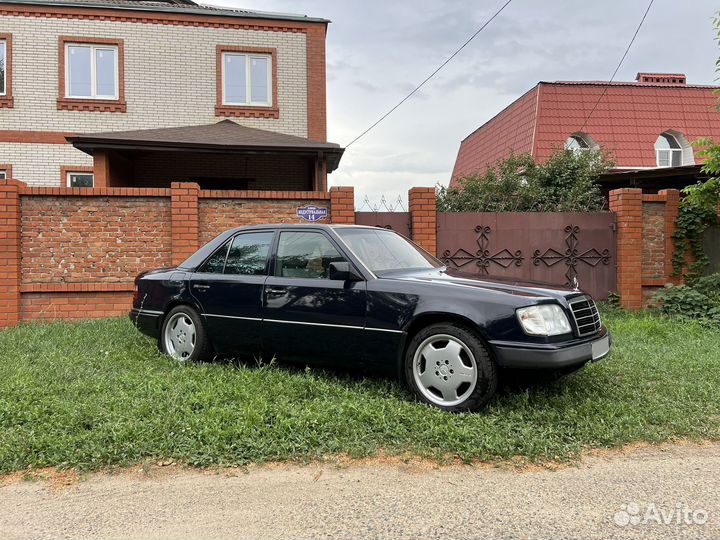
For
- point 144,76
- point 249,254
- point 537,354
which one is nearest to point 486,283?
point 537,354

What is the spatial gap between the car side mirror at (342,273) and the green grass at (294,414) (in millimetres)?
908

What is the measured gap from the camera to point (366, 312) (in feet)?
14.3

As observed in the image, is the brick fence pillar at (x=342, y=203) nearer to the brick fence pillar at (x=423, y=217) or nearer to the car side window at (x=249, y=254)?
the brick fence pillar at (x=423, y=217)

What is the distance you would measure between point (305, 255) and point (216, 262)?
3.68 feet

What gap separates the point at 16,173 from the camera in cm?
1330

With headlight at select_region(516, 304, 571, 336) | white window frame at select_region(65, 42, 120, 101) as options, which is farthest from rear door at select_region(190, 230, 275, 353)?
white window frame at select_region(65, 42, 120, 101)

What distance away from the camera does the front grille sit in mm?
4125

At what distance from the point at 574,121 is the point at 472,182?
7628mm

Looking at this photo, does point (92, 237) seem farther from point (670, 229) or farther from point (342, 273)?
point (670, 229)

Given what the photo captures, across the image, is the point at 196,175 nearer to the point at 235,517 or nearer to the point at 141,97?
the point at 141,97

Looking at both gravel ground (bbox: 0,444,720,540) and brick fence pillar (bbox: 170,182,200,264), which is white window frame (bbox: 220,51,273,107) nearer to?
brick fence pillar (bbox: 170,182,200,264)

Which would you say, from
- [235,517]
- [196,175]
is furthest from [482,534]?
[196,175]

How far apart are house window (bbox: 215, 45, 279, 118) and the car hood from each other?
1059 centimetres

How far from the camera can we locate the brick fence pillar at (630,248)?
9.11 m
